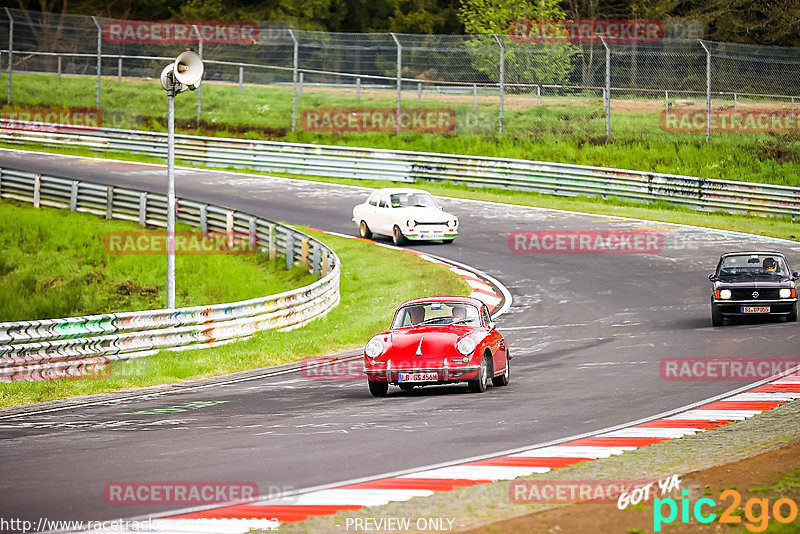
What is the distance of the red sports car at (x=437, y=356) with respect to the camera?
516 inches

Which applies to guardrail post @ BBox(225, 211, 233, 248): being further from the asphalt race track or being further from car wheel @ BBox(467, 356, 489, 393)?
car wheel @ BBox(467, 356, 489, 393)

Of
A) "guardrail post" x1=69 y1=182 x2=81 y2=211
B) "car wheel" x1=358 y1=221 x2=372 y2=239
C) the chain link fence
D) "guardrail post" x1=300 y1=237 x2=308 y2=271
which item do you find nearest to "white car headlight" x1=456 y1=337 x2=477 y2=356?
"guardrail post" x1=300 y1=237 x2=308 y2=271

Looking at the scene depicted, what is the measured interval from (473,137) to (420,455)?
32.2 meters

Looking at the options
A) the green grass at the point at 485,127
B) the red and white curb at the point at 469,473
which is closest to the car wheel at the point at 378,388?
the red and white curb at the point at 469,473

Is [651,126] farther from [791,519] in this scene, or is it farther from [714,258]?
[791,519]

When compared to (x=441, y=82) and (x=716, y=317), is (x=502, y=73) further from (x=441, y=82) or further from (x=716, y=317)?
(x=716, y=317)

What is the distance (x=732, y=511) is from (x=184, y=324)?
479 inches

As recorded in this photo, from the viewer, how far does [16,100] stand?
47594 millimetres

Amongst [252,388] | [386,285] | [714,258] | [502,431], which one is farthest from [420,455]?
[714,258]

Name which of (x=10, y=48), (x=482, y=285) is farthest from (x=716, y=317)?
(x=10, y=48)

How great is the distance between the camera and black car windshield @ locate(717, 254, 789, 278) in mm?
19219

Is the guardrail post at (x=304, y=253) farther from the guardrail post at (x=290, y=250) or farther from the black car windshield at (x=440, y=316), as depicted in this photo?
the black car windshield at (x=440, y=316)

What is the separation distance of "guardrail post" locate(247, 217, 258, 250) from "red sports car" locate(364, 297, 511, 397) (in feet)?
48.7

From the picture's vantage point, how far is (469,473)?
8.87 metres
